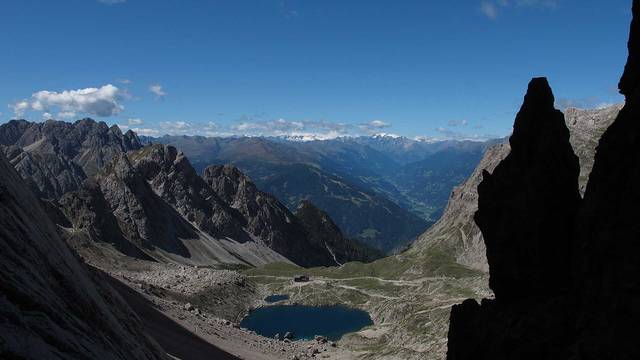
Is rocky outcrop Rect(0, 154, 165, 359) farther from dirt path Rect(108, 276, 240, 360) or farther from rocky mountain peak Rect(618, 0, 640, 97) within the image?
rocky mountain peak Rect(618, 0, 640, 97)

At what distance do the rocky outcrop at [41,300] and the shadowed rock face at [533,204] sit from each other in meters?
26.8

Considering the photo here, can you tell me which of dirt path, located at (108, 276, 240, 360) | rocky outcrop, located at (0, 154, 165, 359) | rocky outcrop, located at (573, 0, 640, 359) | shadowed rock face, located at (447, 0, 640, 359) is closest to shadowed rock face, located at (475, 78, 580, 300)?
shadowed rock face, located at (447, 0, 640, 359)

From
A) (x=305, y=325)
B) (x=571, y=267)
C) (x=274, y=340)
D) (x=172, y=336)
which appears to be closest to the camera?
(x=571, y=267)

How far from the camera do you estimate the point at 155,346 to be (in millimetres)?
56438

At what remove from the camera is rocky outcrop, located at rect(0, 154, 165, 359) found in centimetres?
2422

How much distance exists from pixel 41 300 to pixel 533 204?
99.7 feet

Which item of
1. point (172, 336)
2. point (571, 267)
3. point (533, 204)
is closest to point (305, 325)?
point (172, 336)

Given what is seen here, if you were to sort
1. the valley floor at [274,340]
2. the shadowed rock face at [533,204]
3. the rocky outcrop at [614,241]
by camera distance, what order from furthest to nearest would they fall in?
1. the valley floor at [274,340]
2. the shadowed rock face at [533,204]
3. the rocky outcrop at [614,241]

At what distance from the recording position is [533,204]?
34.1 m

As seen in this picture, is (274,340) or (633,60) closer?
(633,60)

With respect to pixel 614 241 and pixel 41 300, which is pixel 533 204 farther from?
pixel 41 300

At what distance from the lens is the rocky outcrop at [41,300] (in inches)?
953

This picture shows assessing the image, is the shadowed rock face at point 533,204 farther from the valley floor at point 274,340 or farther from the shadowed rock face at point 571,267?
the valley floor at point 274,340

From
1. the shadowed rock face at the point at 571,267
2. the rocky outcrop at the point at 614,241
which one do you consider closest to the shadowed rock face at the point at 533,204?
the shadowed rock face at the point at 571,267
